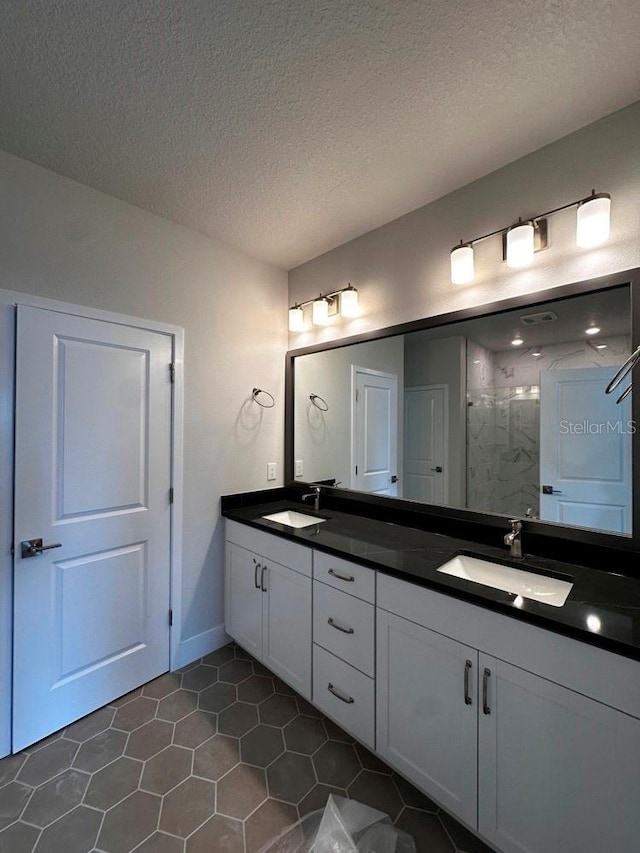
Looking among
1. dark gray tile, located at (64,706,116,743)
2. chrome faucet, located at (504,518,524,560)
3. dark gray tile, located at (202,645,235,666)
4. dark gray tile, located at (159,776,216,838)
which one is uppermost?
chrome faucet, located at (504,518,524,560)

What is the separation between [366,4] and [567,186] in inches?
38.5

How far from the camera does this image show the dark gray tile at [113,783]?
1349mm

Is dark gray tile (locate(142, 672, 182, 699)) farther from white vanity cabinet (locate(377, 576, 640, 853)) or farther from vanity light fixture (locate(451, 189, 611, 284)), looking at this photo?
vanity light fixture (locate(451, 189, 611, 284))

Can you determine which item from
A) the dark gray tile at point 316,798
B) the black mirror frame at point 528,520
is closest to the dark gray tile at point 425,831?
the dark gray tile at point 316,798

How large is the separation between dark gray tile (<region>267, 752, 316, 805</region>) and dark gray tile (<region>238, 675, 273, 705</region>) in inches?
14.5

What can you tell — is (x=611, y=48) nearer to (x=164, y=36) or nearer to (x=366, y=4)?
(x=366, y=4)

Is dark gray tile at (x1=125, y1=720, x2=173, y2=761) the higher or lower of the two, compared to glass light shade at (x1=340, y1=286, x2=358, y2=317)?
lower

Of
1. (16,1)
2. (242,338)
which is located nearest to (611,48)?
(16,1)

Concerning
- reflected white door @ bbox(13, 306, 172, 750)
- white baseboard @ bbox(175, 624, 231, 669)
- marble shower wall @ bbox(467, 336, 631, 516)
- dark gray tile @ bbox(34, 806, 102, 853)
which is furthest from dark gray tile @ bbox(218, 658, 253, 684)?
marble shower wall @ bbox(467, 336, 631, 516)

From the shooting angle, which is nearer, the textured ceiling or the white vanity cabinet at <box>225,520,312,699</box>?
the textured ceiling

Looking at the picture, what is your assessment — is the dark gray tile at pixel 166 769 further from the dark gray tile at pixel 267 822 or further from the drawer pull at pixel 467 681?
the drawer pull at pixel 467 681

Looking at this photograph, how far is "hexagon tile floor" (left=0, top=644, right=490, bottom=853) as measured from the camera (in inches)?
48.4

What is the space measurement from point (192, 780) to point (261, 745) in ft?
0.96

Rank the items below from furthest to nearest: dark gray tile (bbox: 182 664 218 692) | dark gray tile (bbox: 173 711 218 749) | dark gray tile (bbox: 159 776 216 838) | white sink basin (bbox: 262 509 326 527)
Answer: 1. white sink basin (bbox: 262 509 326 527)
2. dark gray tile (bbox: 182 664 218 692)
3. dark gray tile (bbox: 173 711 218 749)
4. dark gray tile (bbox: 159 776 216 838)
